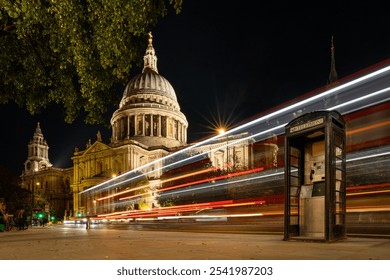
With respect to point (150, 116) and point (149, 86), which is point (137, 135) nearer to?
point (150, 116)

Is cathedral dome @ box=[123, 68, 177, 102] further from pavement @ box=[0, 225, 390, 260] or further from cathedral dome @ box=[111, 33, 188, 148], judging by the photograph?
pavement @ box=[0, 225, 390, 260]

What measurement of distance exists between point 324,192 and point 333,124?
5.74 feet

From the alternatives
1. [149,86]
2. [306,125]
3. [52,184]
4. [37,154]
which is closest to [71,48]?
[306,125]

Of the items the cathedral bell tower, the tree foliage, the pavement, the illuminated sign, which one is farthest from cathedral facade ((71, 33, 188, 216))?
the pavement

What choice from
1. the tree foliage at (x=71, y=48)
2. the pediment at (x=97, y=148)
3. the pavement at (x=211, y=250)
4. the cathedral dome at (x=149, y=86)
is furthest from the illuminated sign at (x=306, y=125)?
the cathedral dome at (x=149, y=86)

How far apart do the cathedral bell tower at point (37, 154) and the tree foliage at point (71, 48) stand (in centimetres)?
15157

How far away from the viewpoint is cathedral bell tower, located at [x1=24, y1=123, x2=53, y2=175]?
158 m

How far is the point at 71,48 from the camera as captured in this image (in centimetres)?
1119

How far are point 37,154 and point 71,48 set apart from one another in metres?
160

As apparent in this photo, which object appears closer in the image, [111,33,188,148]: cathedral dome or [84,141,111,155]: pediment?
[84,141,111,155]: pediment

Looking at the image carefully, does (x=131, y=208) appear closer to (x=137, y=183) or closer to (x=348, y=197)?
(x=137, y=183)

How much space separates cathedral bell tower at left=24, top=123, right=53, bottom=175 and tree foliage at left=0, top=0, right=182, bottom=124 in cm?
15157
